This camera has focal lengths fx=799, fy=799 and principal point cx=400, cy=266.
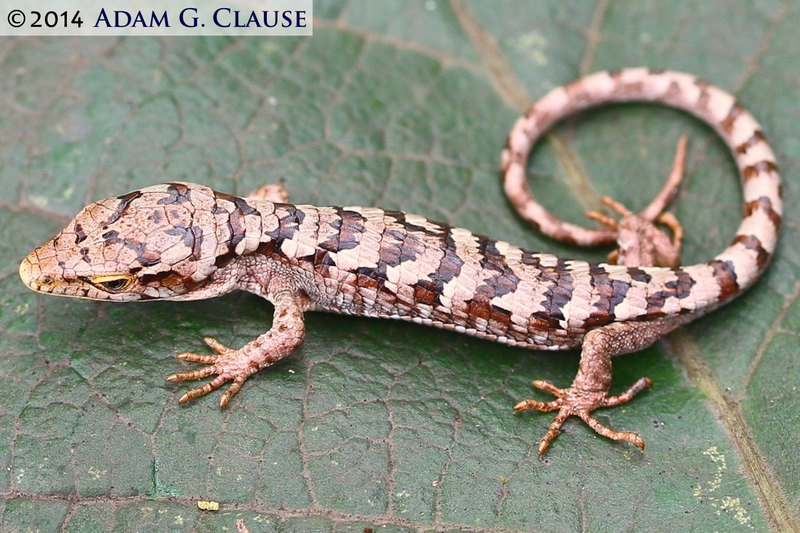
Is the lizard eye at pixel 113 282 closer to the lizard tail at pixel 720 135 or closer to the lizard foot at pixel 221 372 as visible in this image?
the lizard foot at pixel 221 372

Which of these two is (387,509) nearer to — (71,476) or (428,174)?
(71,476)

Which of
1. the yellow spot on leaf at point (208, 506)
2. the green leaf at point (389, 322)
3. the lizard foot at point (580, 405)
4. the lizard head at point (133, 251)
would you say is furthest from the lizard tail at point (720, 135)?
the yellow spot on leaf at point (208, 506)

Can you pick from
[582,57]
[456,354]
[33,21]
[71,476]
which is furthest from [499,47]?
[71,476]

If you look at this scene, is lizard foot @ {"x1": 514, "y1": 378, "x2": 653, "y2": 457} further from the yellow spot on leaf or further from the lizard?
the yellow spot on leaf

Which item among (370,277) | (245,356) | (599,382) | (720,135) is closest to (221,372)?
(245,356)

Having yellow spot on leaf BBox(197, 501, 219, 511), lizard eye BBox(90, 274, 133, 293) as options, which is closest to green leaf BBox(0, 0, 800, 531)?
yellow spot on leaf BBox(197, 501, 219, 511)
